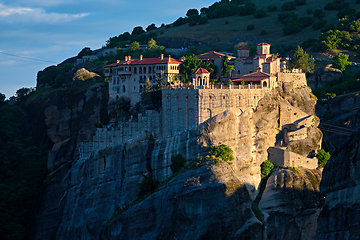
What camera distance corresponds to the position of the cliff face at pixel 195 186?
3329 inches

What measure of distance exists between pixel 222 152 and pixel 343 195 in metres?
28.2

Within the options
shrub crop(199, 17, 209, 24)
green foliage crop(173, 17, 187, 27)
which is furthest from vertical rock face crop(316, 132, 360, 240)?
green foliage crop(173, 17, 187, 27)

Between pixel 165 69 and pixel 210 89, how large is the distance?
15.6 meters

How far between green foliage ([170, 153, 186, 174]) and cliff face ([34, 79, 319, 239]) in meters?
0.74

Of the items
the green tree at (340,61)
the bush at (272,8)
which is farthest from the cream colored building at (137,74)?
the bush at (272,8)

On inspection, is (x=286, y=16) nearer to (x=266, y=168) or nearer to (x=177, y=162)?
(x=266, y=168)

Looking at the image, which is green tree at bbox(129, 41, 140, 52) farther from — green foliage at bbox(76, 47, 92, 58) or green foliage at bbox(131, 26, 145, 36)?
green foliage at bbox(131, 26, 145, 36)

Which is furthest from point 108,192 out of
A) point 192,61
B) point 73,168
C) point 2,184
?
point 2,184

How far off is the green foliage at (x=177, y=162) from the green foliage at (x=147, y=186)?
356 centimetres

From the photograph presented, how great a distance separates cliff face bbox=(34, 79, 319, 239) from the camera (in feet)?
277

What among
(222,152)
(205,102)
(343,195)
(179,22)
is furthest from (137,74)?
(179,22)

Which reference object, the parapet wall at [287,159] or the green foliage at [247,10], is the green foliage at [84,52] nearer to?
the green foliage at [247,10]

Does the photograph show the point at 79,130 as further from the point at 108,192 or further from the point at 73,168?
the point at 108,192

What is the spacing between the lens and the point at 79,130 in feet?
393
